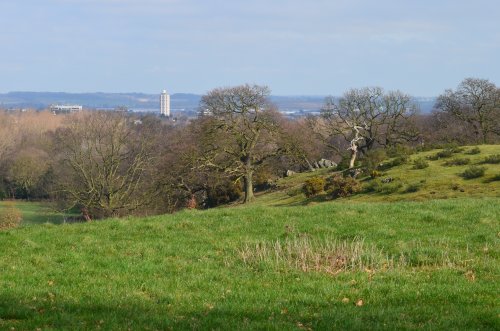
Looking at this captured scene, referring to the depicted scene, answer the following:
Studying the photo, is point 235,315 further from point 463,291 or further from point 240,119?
point 240,119

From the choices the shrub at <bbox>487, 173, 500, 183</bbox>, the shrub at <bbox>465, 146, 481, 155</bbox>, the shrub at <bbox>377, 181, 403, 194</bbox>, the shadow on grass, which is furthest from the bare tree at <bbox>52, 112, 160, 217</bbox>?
the shadow on grass

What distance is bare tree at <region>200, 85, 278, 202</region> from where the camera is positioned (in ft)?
162

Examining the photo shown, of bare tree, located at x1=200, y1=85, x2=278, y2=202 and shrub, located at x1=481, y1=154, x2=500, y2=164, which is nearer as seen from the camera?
shrub, located at x1=481, y1=154, x2=500, y2=164

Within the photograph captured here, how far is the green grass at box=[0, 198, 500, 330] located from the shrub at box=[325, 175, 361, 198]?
21.7m

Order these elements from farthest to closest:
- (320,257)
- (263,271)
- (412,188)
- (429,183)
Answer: (429,183)
(412,188)
(320,257)
(263,271)

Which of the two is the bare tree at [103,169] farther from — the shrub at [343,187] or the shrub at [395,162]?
the shrub at [395,162]

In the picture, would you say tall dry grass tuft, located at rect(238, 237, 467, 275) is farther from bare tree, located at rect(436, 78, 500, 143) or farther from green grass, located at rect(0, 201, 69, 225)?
bare tree, located at rect(436, 78, 500, 143)

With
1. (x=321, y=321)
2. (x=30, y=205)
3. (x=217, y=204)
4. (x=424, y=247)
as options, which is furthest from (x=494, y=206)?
(x=30, y=205)

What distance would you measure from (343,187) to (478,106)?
28.1 meters

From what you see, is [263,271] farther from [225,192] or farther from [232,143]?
[225,192]

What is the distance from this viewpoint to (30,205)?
79.8 m

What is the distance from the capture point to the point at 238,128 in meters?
49.8

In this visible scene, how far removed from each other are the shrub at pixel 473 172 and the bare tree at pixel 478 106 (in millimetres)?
23480

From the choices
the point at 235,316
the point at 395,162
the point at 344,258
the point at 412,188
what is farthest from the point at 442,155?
the point at 235,316
